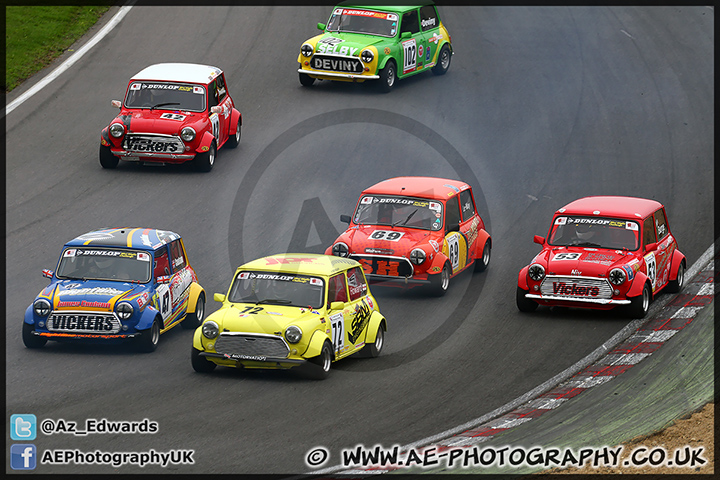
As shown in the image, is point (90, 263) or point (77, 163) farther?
point (77, 163)

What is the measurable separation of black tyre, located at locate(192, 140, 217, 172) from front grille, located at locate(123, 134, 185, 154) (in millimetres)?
566

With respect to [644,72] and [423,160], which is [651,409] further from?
[644,72]

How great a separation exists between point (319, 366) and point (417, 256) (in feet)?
14.8

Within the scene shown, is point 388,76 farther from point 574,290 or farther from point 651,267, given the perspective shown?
point 574,290

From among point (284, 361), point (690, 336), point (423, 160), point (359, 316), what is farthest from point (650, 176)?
point (284, 361)

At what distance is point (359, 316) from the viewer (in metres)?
16.0

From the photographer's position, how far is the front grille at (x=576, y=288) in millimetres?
17656

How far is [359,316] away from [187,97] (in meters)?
10.0

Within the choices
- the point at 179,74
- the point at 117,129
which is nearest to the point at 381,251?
the point at 117,129

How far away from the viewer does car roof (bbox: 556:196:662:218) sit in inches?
738

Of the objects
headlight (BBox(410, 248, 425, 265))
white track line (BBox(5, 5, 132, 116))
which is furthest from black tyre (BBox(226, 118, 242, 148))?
headlight (BBox(410, 248, 425, 265))

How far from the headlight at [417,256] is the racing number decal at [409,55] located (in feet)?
36.9

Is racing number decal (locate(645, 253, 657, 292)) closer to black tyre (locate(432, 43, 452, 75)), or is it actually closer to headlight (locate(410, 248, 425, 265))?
headlight (locate(410, 248, 425, 265))

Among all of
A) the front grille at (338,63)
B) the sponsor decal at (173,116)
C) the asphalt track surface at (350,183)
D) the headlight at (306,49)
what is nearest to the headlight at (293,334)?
the asphalt track surface at (350,183)
